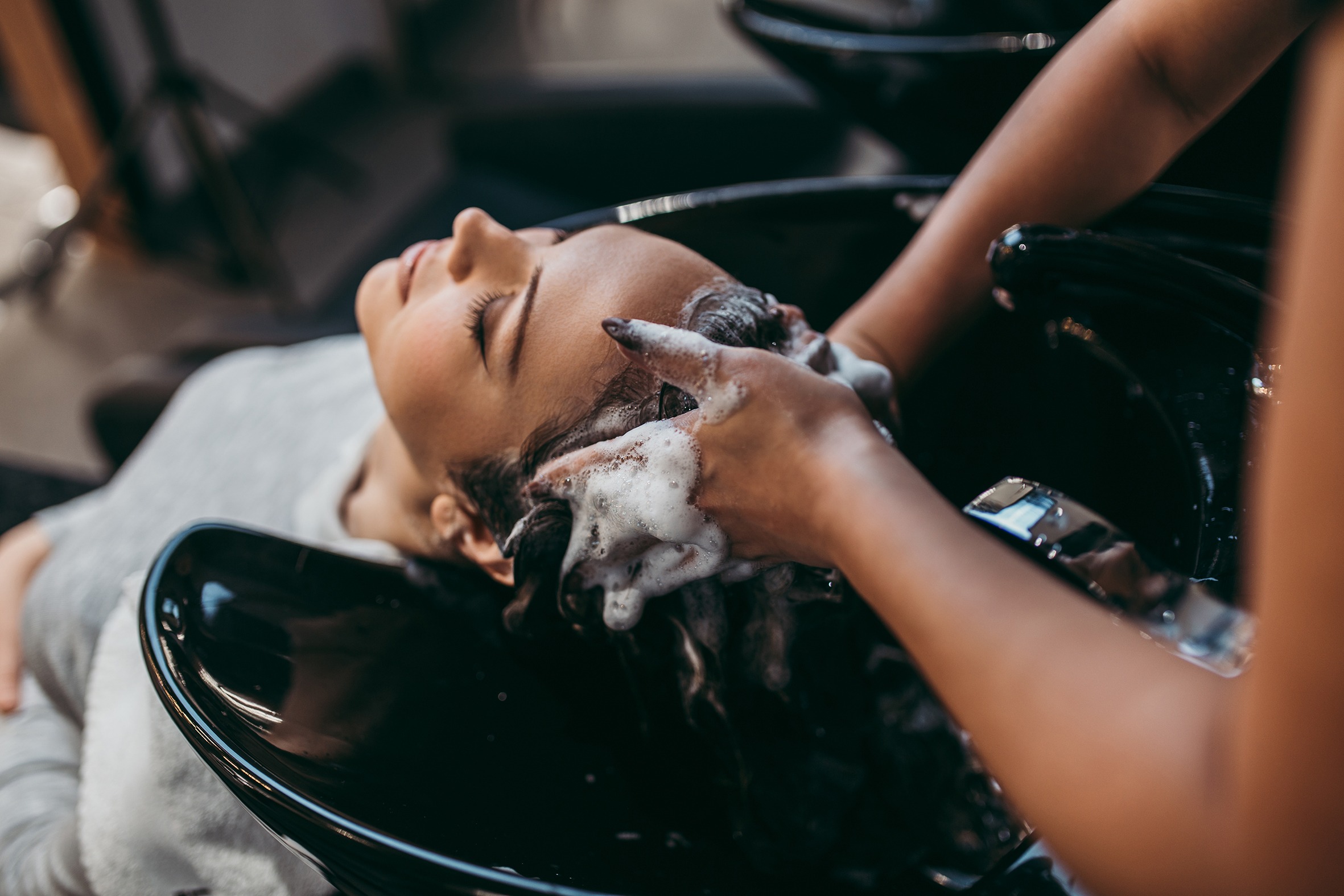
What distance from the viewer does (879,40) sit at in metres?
1.33

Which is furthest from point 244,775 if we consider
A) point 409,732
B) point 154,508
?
point 154,508

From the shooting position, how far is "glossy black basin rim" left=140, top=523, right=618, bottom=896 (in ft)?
1.61

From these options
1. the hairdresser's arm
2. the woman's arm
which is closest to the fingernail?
→ the woman's arm

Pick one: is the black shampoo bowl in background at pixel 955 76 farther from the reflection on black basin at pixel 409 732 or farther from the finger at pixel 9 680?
the finger at pixel 9 680

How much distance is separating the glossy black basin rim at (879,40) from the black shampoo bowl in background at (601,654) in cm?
48

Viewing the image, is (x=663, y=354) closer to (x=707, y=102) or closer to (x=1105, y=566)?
(x=1105, y=566)

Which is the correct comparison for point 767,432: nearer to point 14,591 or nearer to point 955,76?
point 955,76

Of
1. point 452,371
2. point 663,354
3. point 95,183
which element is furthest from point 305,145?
point 663,354

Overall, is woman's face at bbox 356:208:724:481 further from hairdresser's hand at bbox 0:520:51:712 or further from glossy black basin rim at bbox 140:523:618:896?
hairdresser's hand at bbox 0:520:51:712

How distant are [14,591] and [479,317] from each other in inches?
36.1

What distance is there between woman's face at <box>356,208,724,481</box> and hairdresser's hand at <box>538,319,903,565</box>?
0.15 metres

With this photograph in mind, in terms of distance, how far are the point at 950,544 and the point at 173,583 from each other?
0.60 metres

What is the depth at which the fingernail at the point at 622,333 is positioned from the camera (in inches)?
21.2

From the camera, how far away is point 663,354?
0.54 metres
